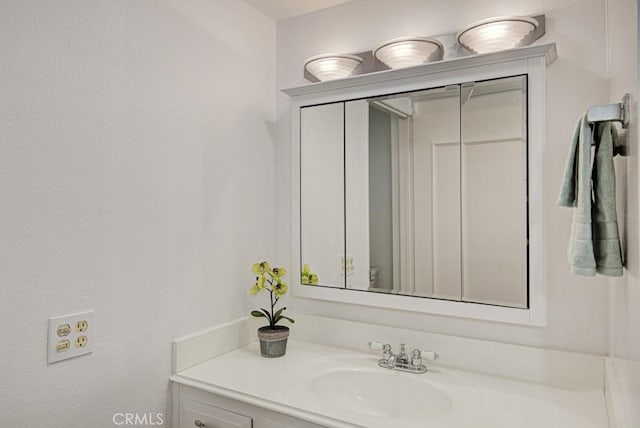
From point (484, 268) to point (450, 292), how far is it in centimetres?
Result: 16

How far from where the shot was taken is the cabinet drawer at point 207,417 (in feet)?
4.54

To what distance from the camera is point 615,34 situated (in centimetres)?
119

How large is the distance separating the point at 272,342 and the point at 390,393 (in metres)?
0.49

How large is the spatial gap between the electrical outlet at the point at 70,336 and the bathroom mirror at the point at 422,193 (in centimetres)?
92

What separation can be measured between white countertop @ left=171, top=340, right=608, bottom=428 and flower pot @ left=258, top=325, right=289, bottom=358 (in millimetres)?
28

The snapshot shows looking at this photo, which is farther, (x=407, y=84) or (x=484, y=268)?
(x=407, y=84)

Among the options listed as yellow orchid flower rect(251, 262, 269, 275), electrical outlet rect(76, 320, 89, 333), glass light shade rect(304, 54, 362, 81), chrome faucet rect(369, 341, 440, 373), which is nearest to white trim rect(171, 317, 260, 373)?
yellow orchid flower rect(251, 262, 269, 275)

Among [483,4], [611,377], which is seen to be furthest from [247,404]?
[483,4]

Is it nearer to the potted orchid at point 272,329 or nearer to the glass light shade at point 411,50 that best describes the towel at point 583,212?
the glass light shade at point 411,50

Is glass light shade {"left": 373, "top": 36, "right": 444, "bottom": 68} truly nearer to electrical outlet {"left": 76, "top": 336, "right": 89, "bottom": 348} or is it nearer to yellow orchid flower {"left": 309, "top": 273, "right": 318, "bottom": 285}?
yellow orchid flower {"left": 309, "top": 273, "right": 318, "bottom": 285}

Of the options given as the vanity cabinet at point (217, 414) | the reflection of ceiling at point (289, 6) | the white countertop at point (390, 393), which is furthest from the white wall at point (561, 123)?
the vanity cabinet at point (217, 414)

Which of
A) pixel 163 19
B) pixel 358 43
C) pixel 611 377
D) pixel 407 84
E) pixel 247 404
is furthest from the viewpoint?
pixel 358 43

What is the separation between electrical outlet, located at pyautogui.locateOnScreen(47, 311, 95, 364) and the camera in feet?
3.81

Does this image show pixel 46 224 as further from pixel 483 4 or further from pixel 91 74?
pixel 483 4
